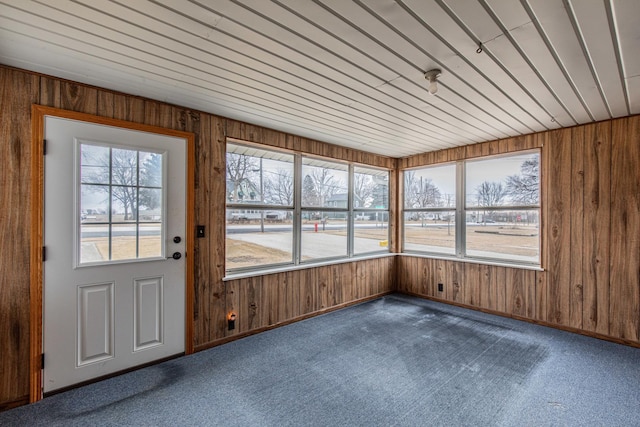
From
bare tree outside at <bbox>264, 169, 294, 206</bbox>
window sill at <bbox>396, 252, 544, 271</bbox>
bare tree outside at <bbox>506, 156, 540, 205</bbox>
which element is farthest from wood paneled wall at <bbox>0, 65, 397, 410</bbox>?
bare tree outside at <bbox>506, 156, 540, 205</bbox>

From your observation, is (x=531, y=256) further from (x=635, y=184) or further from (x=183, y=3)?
(x=183, y=3)

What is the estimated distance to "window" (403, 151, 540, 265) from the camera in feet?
12.6

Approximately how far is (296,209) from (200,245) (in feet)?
4.37

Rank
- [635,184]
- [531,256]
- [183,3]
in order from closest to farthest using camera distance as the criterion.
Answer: [183,3] < [635,184] < [531,256]

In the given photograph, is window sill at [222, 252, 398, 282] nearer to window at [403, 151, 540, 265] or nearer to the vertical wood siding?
the vertical wood siding

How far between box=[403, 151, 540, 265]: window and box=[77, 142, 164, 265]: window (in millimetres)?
3909

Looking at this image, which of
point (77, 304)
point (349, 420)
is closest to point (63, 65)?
point (77, 304)

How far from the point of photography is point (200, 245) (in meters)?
2.95

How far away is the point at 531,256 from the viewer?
3.79 m

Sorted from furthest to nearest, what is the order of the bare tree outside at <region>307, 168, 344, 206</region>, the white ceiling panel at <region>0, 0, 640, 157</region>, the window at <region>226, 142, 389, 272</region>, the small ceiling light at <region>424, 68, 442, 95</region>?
the bare tree outside at <region>307, 168, 344, 206</region>
the window at <region>226, 142, 389, 272</region>
the small ceiling light at <region>424, 68, 442, 95</region>
the white ceiling panel at <region>0, 0, 640, 157</region>

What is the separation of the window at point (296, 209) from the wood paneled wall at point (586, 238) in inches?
77.5

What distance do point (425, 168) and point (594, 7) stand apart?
3.52 meters

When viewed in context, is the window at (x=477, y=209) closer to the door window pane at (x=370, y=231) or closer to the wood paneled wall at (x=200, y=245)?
the door window pane at (x=370, y=231)

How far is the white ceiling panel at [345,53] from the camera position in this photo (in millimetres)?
1475
